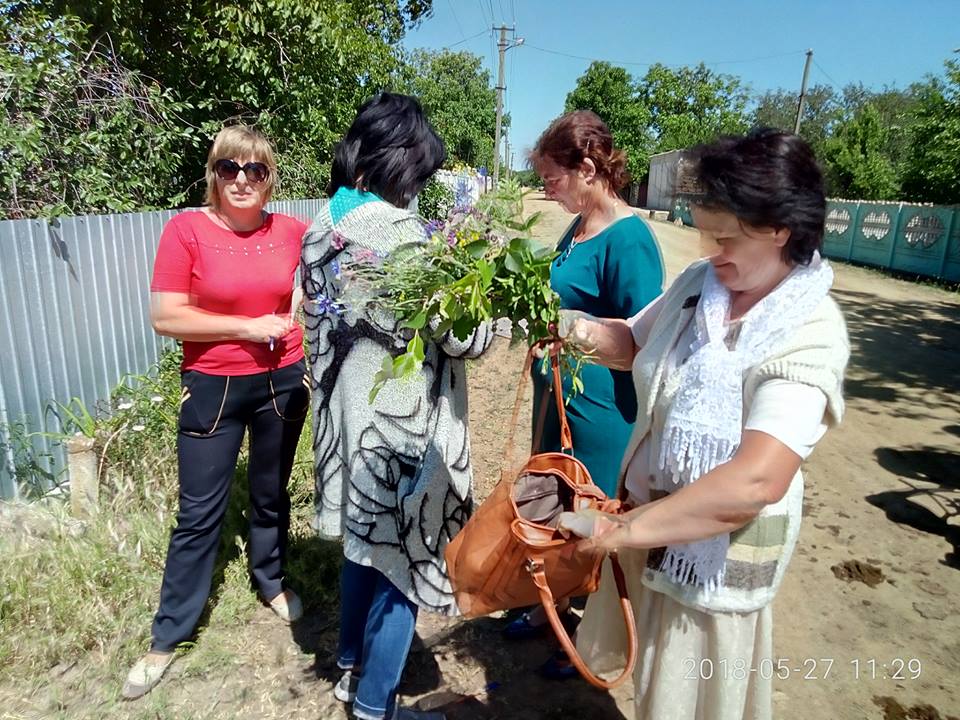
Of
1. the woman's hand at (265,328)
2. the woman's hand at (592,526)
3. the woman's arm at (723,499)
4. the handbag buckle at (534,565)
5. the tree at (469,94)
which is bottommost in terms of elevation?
the handbag buckle at (534,565)

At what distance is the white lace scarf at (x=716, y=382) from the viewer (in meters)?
1.29

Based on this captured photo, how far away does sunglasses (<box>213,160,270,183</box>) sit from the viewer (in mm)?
2186

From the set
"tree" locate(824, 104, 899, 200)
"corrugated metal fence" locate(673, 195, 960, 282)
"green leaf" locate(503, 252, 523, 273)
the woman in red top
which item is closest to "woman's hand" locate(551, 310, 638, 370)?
"green leaf" locate(503, 252, 523, 273)

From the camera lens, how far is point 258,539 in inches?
103

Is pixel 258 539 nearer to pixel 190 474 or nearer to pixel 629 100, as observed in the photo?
pixel 190 474

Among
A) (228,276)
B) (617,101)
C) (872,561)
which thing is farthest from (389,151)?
(617,101)

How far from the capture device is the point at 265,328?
7.06ft

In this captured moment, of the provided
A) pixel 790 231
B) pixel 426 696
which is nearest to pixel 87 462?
pixel 426 696

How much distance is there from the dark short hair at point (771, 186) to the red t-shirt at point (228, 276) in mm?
1510

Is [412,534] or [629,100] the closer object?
Result: [412,534]

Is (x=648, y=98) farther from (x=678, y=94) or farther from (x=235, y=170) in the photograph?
(x=235, y=170)

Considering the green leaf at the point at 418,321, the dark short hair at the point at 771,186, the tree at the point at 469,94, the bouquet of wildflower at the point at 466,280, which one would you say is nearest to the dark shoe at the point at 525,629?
the bouquet of wildflower at the point at 466,280

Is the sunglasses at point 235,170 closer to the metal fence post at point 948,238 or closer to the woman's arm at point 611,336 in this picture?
the woman's arm at point 611,336

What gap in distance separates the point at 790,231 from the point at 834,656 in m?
2.12
